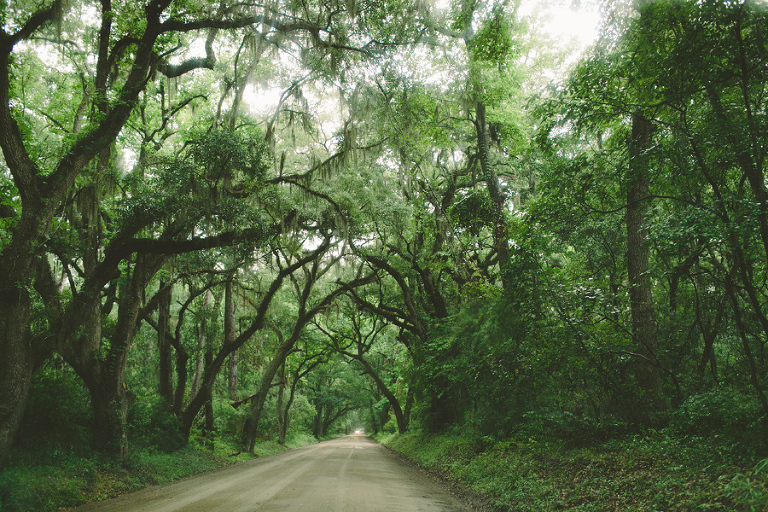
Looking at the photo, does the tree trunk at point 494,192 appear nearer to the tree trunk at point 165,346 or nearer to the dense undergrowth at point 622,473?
the dense undergrowth at point 622,473

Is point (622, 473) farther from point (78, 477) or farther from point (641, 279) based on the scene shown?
point (78, 477)

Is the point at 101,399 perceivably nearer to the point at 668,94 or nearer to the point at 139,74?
the point at 139,74

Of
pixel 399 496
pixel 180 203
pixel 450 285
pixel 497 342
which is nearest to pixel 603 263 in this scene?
pixel 450 285

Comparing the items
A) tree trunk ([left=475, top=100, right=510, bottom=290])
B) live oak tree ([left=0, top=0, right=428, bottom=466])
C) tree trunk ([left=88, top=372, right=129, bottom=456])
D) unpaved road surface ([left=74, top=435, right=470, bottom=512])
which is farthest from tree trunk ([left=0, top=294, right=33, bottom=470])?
tree trunk ([left=475, top=100, right=510, bottom=290])

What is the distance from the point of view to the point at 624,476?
5.20m

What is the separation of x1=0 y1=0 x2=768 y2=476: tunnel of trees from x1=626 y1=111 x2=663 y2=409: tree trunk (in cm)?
4

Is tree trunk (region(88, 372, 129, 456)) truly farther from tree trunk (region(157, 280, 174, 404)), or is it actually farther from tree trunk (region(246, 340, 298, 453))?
tree trunk (region(246, 340, 298, 453))

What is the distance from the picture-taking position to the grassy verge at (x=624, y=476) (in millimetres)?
4020

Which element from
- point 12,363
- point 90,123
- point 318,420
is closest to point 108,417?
point 12,363

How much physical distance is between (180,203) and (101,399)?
4528 mm

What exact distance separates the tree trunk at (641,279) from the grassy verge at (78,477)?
8.95m

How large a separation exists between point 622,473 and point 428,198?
10.6 meters

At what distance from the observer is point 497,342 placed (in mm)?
8219

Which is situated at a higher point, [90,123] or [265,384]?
[90,123]
